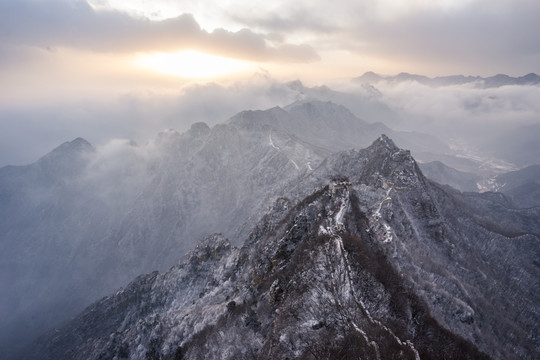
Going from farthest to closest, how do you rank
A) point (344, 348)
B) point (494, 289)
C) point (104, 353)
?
point (104, 353) → point (494, 289) → point (344, 348)

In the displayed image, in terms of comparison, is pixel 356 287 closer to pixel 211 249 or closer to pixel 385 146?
pixel 211 249

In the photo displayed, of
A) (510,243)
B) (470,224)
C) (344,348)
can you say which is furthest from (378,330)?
(510,243)

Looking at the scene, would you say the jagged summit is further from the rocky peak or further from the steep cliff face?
the rocky peak

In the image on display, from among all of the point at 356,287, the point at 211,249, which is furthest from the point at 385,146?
the point at 356,287

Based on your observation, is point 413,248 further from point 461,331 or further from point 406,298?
point 406,298

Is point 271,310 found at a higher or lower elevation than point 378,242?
lower

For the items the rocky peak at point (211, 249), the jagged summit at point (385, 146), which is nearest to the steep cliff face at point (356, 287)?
the rocky peak at point (211, 249)

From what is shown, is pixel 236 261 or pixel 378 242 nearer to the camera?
pixel 378 242

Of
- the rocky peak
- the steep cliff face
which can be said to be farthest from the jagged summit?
the rocky peak

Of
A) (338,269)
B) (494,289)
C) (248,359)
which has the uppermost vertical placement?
(338,269)
